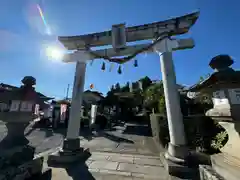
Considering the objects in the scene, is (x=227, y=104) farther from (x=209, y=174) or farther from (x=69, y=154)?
(x=69, y=154)

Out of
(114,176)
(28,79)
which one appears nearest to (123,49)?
(28,79)

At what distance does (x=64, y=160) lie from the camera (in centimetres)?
459

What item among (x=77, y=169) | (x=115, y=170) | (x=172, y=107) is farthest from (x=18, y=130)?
(x=172, y=107)

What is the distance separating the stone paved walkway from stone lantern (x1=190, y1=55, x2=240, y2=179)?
203cm

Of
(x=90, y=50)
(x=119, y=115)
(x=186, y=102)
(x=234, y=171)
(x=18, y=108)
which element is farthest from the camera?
(x=119, y=115)

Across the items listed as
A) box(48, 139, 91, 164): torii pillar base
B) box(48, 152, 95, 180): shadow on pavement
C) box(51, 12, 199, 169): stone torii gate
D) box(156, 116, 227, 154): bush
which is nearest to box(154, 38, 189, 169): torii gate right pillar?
box(51, 12, 199, 169): stone torii gate

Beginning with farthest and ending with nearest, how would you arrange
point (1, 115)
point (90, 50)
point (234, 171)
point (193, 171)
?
point (90, 50) < point (193, 171) < point (1, 115) < point (234, 171)

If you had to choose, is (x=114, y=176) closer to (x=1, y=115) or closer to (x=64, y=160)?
(x=64, y=160)

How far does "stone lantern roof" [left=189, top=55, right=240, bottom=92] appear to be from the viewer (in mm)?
1964

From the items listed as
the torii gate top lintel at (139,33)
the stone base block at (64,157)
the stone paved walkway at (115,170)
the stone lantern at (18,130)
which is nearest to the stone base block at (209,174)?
the stone paved walkway at (115,170)

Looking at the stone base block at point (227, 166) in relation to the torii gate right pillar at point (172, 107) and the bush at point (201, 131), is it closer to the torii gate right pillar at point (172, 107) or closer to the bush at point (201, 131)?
the torii gate right pillar at point (172, 107)

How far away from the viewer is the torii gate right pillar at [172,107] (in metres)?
3.98

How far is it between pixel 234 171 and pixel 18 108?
397cm

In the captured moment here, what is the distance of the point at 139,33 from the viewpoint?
17.4 feet
